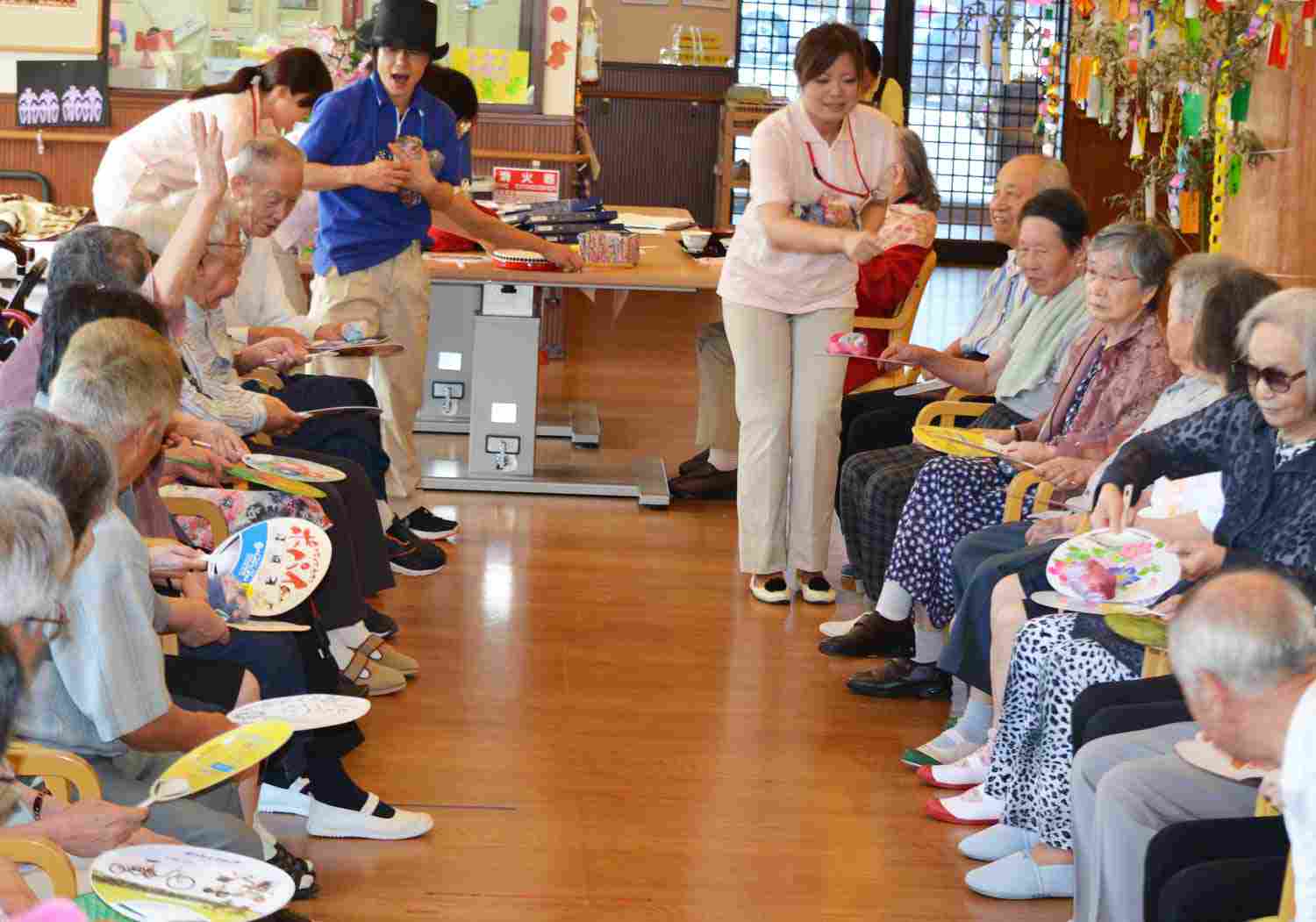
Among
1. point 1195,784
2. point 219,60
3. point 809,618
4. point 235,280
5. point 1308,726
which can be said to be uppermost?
point 219,60

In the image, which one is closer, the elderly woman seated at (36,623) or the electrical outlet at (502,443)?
the elderly woman seated at (36,623)

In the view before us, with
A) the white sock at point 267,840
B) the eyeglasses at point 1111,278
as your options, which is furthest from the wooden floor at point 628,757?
Result: the eyeglasses at point 1111,278

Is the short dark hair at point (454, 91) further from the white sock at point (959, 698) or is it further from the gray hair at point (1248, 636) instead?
the gray hair at point (1248, 636)

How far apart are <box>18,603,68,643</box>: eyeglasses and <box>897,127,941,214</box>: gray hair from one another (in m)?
4.21

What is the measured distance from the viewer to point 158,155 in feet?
16.5

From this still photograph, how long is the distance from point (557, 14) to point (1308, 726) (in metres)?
6.58

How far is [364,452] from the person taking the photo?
468 cm

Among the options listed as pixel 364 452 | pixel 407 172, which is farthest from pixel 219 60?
pixel 364 452

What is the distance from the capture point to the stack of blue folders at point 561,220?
660 cm

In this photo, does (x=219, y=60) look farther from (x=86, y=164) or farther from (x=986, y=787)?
(x=986, y=787)

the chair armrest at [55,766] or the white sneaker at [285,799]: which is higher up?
the chair armrest at [55,766]

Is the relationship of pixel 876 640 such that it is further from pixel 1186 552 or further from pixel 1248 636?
pixel 1248 636

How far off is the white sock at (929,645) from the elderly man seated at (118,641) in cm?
207

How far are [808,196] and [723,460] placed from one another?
1.71 m
